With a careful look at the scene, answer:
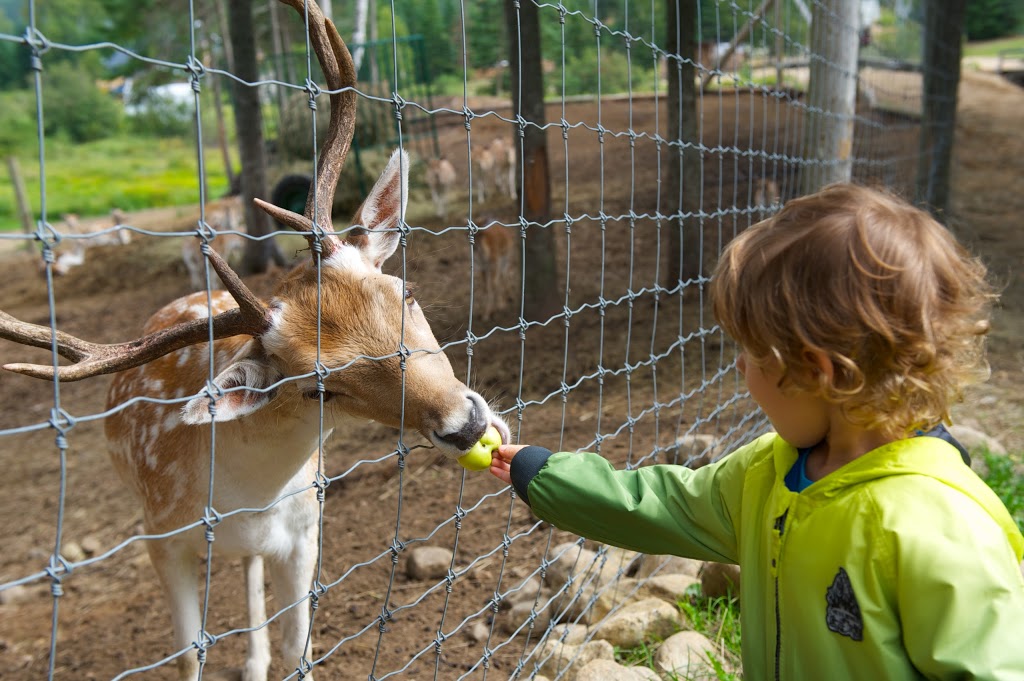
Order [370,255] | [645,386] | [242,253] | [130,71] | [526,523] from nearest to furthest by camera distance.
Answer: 1. [370,255]
2. [526,523]
3. [645,386]
4. [242,253]
5. [130,71]

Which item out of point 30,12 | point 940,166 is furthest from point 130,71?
point 30,12

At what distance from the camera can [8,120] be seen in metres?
31.5

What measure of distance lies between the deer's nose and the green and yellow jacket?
0.24m

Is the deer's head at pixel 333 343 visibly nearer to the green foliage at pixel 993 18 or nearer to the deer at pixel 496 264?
the deer at pixel 496 264

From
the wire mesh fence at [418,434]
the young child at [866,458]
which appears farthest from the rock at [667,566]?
the young child at [866,458]

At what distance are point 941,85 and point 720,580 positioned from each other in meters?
8.26

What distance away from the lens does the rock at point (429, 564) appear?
147 inches

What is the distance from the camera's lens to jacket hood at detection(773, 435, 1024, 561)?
1.42 m

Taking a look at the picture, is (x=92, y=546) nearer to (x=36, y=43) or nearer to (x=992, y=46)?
(x=36, y=43)

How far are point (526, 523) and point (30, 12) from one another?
9.93ft

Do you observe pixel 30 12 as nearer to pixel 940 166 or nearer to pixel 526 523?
pixel 526 523

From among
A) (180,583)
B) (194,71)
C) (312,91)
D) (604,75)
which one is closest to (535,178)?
(180,583)

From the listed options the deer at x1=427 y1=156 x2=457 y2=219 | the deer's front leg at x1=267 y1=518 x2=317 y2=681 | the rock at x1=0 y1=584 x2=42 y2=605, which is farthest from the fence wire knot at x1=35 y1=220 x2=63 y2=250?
the deer at x1=427 y1=156 x2=457 y2=219

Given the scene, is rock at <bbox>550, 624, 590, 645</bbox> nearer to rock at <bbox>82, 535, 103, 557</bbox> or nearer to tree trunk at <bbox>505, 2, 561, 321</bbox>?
rock at <bbox>82, 535, 103, 557</bbox>
